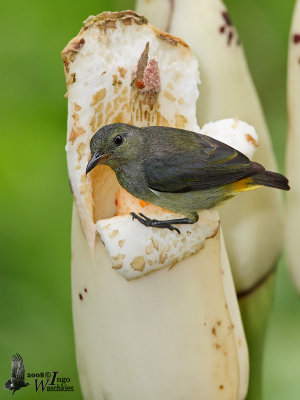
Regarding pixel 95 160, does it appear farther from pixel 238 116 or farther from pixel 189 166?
pixel 238 116

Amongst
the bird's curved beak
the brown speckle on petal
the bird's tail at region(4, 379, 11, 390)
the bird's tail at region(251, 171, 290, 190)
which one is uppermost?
the bird's curved beak

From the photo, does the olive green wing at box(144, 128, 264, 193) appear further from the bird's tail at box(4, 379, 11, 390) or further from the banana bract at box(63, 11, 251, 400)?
the bird's tail at box(4, 379, 11, 390)

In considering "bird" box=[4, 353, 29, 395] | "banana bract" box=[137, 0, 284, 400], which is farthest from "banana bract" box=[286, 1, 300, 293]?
"bird" box=[4, 353, 29, 395]

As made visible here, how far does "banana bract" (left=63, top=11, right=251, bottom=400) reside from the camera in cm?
53

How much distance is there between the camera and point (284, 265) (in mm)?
725

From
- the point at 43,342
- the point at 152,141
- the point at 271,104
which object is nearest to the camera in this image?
the point at 152,141

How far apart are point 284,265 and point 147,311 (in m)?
0.23

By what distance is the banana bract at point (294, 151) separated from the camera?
0.63 metres

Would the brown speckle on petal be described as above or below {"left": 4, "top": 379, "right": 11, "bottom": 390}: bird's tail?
above

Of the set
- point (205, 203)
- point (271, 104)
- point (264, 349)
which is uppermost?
point (271, 104)

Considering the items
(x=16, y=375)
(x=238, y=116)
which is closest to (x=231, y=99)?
(x=238, y=116)

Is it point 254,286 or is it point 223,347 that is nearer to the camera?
point 223,347

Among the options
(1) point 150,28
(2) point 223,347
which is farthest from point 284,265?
(1) point 150,28

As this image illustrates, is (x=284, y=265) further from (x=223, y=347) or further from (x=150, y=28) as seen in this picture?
(x=150, y=28)
